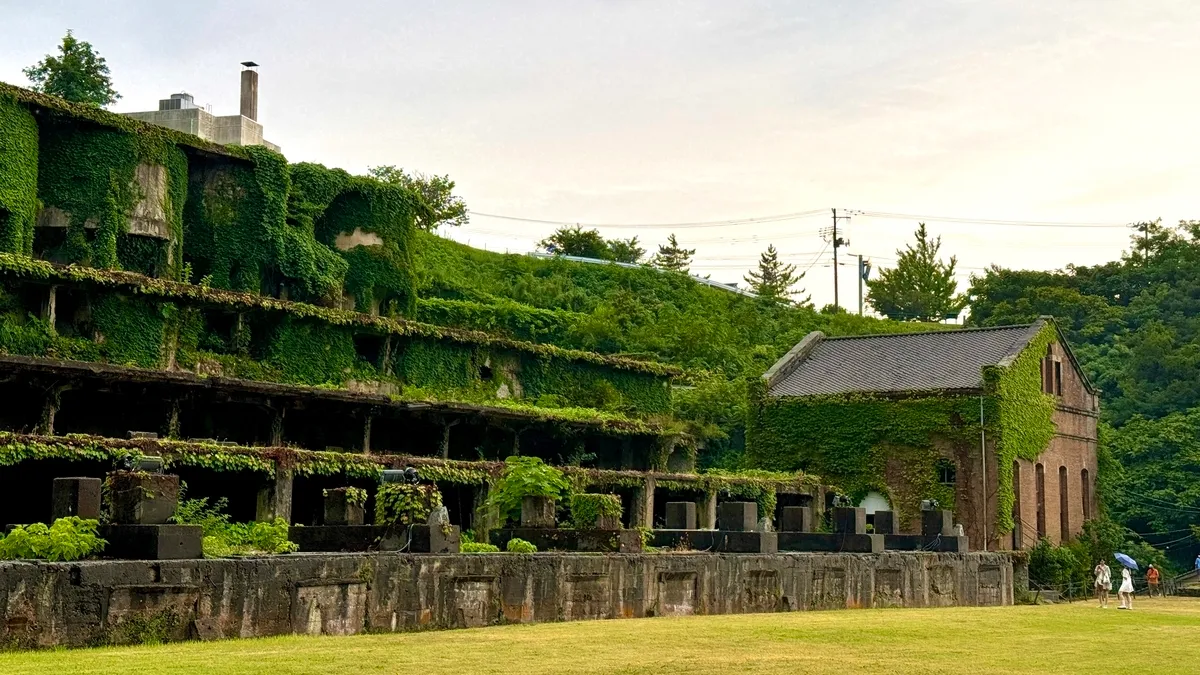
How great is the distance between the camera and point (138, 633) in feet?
54.7

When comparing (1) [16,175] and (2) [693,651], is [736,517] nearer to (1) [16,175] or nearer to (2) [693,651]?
(2) [693,651]

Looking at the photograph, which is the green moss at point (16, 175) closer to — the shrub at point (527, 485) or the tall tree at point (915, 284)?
the shrub at point (527, 485)

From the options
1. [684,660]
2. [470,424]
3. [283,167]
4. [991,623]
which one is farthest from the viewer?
[283,167]

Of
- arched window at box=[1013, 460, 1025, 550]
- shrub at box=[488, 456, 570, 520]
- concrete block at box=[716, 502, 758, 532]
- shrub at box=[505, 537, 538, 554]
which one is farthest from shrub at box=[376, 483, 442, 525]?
arched window at box=[1013, 460, 1025, 550]

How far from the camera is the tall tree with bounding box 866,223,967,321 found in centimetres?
10100

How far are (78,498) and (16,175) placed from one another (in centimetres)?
2699

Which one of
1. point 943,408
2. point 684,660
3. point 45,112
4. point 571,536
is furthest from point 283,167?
point 684,660

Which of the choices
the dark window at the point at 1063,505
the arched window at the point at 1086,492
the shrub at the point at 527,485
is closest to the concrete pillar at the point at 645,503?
the shrub at the point at 527,485

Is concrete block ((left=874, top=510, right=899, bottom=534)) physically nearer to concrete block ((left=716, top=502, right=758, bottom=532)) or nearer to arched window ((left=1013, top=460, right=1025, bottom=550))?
concrete block ((left=716, top=502, right=758, bottom=532))

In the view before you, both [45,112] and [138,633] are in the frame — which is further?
[45,112]

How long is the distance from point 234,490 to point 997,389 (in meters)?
26.8

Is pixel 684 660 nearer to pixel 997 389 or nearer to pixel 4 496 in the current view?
pixel 4 496

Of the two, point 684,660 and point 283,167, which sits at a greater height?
point 283,167

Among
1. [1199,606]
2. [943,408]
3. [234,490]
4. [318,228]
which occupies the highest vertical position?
[318,228]
